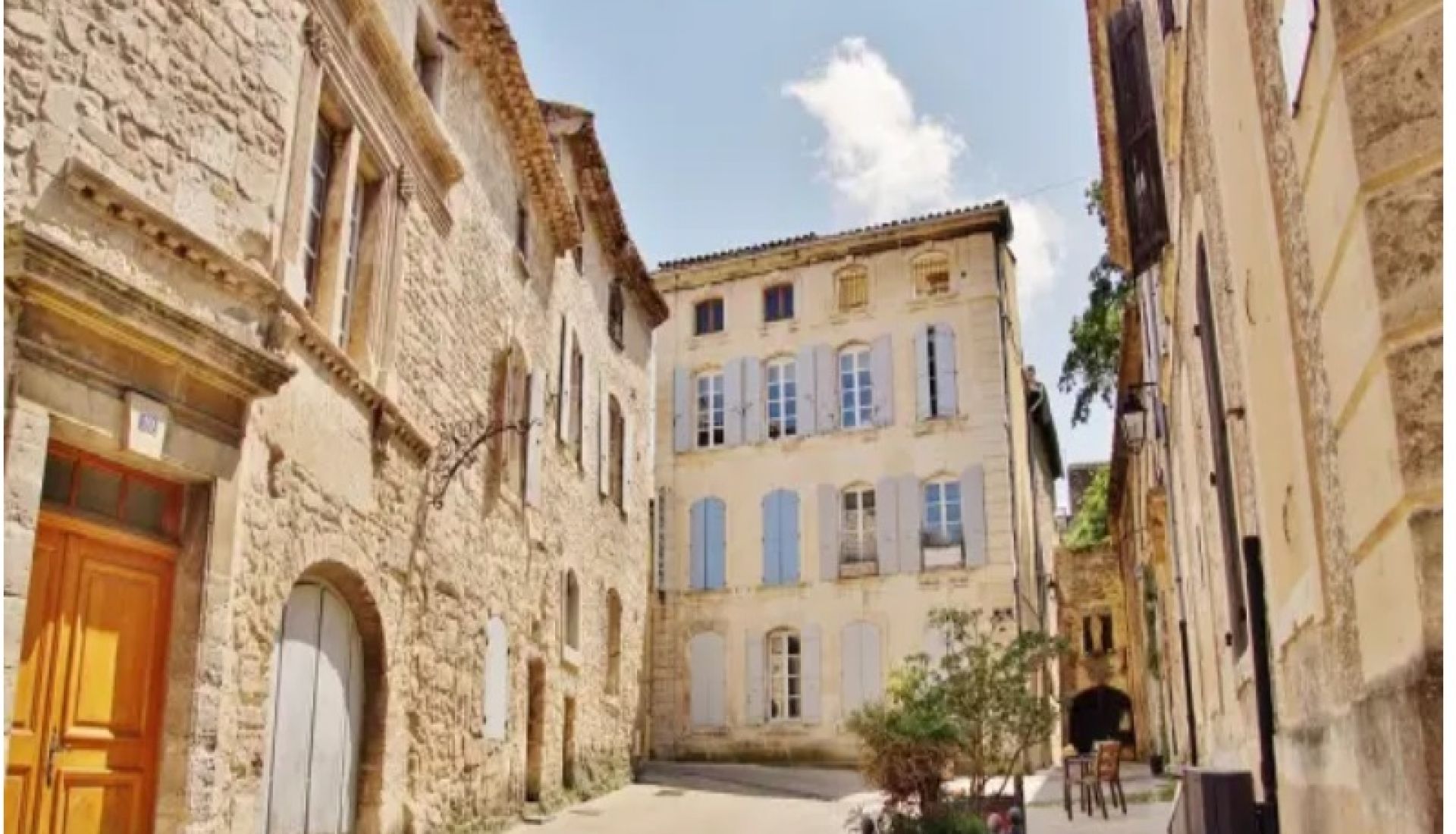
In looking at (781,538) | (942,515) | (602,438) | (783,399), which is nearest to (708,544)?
(781,538)

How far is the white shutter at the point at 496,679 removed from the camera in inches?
422

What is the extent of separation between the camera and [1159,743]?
21047 millimetres

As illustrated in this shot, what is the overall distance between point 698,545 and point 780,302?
5.27m

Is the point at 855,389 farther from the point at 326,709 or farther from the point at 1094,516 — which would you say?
the point at 326,709

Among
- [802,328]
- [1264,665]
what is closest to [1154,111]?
[1264,665]

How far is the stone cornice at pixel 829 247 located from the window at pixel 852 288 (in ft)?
1.00

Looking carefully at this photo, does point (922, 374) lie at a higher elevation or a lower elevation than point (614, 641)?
higher

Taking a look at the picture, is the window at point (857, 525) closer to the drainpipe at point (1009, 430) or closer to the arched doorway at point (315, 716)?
the drainpipe at point (1009, 430)

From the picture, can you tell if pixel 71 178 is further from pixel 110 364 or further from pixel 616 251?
pixel 616 251

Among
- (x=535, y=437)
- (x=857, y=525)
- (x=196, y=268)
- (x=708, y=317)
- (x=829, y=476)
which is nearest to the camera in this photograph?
(x=196, y=268)

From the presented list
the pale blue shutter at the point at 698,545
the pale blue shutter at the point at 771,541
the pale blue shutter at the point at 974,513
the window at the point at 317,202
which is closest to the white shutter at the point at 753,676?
the pale blue shutter at the point at 771,541

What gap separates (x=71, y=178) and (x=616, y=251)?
12500mm

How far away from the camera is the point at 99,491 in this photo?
541cm

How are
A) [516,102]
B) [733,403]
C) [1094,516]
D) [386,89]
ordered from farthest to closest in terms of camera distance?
1. [1094,516]
2. [733,403]
3. [516,102]
4. [386,89]
